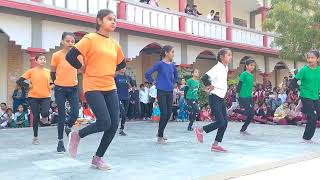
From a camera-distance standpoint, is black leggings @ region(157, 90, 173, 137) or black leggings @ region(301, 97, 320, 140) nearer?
black leggings @ region(157, 90, 173, 137)

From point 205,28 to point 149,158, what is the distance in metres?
13.5

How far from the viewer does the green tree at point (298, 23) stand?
607 inches

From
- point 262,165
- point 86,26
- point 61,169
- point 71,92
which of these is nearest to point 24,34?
point 86,26

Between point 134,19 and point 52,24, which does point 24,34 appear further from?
point 134,19

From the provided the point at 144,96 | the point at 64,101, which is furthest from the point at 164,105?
the point at 144,96

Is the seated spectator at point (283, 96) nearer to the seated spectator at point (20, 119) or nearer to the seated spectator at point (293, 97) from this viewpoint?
the seated spectator at point (293, 97)

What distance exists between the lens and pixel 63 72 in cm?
665

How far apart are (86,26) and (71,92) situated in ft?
27.2

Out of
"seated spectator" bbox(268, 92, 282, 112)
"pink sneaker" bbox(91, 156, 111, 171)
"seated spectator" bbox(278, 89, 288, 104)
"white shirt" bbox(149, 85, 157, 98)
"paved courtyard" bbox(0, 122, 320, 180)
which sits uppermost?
"white shirt" bbox(149, 85, 157, 98)

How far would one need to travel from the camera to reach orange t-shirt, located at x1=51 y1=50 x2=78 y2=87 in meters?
6.60

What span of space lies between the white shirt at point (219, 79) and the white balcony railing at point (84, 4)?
7.91m

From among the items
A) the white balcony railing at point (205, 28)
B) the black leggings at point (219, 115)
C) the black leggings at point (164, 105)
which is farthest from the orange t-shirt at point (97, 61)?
the white balcony railing at point (205, 28)

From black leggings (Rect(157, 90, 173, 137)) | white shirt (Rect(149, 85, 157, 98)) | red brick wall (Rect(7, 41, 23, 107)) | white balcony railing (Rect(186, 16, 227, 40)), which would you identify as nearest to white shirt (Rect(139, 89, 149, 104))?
white shirt (Rect(149, 85, 157, 98))

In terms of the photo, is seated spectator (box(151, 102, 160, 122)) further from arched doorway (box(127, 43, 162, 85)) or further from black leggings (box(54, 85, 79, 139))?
black leggings (box(54, 85, 79, 139))
